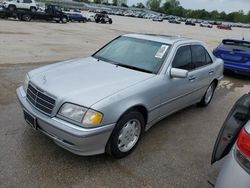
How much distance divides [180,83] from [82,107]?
1.90 m

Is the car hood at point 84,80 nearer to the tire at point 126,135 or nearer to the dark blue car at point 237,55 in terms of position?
the tire at point 126,135

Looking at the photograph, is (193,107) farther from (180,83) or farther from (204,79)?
(180,83)

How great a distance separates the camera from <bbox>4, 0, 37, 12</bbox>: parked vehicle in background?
2634 cm

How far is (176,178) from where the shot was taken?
3129 mm

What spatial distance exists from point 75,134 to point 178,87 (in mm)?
1998

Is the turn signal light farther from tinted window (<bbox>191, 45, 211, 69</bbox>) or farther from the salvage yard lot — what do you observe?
tinted window (<bbox>191, 45, 211, 69</bbox>)

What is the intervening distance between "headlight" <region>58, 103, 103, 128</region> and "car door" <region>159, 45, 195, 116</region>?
1.24m

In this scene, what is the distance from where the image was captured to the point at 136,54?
4145mm

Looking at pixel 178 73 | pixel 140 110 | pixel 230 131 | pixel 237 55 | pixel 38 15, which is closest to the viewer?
pixel 230 131

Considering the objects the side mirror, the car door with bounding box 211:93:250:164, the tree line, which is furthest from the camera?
the tree line

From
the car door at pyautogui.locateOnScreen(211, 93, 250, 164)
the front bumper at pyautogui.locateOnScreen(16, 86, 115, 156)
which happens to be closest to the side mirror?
the car door at pyautogui.locateOnScreen(211, 93, 250, 164)

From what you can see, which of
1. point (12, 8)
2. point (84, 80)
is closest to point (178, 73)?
point (84, 80)

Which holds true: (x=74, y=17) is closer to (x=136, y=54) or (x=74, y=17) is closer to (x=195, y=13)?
(x=136, y=54)

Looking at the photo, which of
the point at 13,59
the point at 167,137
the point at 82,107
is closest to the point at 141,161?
Answer: the point at 167,137
